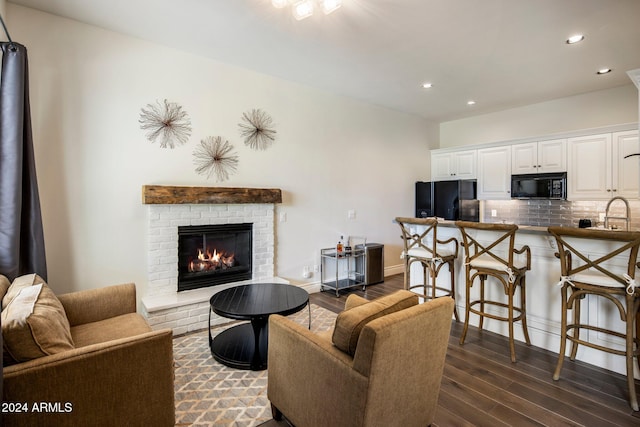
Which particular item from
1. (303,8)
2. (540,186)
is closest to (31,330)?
(303,8)

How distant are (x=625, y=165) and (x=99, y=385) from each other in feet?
19.6

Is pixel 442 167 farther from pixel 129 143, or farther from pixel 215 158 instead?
pixel 129 143

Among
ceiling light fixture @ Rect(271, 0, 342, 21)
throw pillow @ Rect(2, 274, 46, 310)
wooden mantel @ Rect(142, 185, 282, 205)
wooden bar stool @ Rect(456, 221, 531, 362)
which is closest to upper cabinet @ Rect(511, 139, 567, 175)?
wooden bar stool @ Rect(456, 221, 531, 362)

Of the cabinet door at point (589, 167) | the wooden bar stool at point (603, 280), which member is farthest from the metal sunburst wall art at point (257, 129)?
the cabinet door at point (589, 167)

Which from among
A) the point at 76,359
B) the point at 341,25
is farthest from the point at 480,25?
the point at 76,359

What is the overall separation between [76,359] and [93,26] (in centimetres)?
309

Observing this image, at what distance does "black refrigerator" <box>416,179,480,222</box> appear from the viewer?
5.50m

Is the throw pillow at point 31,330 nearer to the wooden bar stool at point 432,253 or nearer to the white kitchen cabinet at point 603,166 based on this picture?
the wooden bar stool at point 432,253

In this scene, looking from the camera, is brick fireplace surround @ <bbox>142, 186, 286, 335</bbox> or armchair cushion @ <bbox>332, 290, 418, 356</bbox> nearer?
armchair cushion @ <bbox>332, 290, 418, 356</bbox>

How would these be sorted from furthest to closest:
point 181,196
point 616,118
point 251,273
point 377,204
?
point 377,204 → point 616,118 → point 251,273 → point 181,196

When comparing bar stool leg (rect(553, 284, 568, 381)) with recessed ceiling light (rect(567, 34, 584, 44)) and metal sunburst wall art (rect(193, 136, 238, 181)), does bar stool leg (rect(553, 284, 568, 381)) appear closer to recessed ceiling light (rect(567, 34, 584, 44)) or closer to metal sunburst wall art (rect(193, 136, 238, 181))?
recessed ceiling light (rect(567, 34, 584, 44))

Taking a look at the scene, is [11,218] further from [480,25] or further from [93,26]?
[480,25]

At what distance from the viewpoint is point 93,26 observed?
9.57 feet

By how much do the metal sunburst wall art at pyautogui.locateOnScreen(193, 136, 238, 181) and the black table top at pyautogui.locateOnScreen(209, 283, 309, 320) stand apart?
1.46 m
